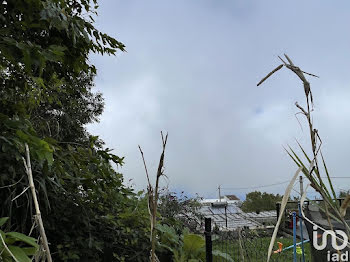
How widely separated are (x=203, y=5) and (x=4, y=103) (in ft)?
5.62

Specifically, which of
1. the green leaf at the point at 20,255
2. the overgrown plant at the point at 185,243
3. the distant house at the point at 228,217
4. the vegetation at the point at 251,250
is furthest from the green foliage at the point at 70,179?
the distant house at the point at 228,217

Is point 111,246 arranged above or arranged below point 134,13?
below

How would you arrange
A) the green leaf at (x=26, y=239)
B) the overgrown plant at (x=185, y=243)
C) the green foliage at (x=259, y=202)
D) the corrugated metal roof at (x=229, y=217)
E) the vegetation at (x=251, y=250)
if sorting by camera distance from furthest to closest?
the green foliage at (x=259, y=202) → the corrugated metal roof at (x=229, y=217) → the overgrown plant at (x=185, y=243) → the vegetation at (x=251, y=250) → the green leaf at (x=26, y=239)

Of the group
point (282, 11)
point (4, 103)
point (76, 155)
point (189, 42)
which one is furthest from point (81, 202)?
point (189, 42)

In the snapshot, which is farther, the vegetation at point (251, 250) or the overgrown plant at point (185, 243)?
the overgrown plant at point (185, 243)

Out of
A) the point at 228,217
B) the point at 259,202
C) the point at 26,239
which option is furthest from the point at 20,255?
the point at 259,202

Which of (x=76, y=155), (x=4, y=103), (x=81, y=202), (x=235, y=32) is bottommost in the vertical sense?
(x=81, y=202)

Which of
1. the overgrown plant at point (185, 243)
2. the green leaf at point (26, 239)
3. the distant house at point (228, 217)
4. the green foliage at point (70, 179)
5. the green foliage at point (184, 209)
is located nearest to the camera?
the green leaf at point (26, 239)

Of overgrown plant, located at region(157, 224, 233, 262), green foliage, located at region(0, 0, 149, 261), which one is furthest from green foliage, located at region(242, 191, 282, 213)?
green foliage, located at region(0, 0, 149, 261)

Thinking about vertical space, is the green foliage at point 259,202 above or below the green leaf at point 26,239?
above

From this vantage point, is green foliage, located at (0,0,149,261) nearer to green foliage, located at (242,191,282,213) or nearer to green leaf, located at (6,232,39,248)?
green leaf, located at (6,232,39,248)

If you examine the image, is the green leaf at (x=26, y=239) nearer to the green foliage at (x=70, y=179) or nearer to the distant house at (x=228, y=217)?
the green foliage at (x=70, y=179)

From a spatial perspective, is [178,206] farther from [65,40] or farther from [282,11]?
[282,11]

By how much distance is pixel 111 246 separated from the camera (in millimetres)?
3076
